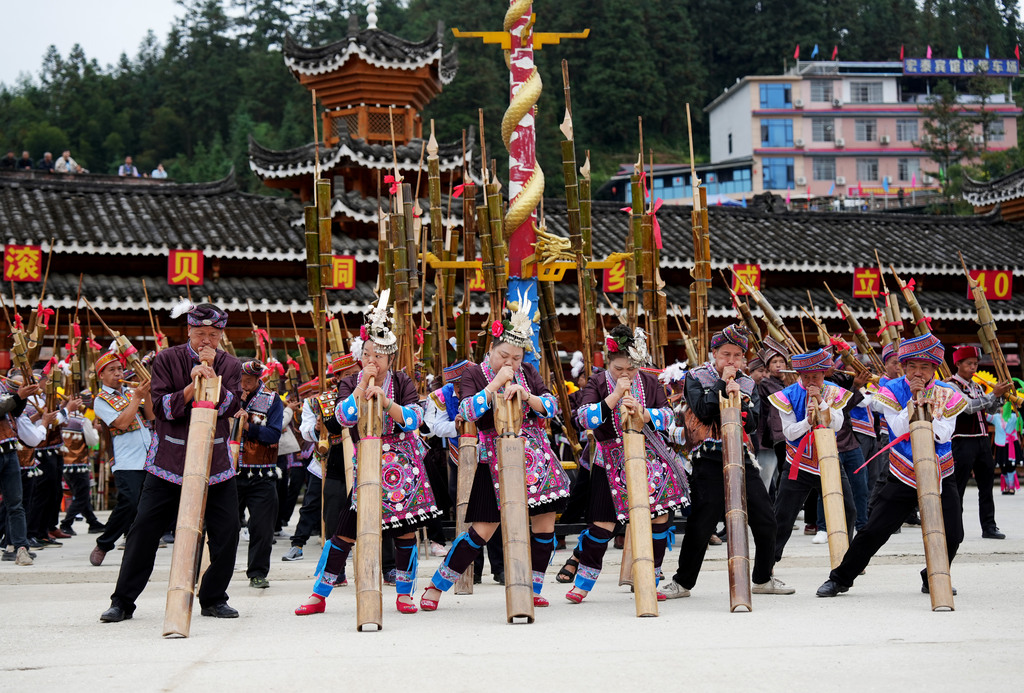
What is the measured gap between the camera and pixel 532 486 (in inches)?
255

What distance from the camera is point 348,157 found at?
1920 centimetres

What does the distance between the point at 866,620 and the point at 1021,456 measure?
Answer: 14.9 metres

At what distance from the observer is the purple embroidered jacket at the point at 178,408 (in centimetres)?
618

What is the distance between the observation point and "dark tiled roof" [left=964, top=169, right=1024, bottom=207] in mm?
23688

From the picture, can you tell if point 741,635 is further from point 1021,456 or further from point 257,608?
point 1021,456

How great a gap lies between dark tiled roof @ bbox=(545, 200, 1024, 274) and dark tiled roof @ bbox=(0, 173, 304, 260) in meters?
4.97

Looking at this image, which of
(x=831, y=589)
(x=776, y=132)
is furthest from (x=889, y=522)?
(x=776, y=132)

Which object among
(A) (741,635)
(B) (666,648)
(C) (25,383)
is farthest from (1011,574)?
(C) (25,383)

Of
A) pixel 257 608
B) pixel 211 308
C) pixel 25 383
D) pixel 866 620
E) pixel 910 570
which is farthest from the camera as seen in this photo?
pixel 25 383

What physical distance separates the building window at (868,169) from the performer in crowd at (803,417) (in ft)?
164

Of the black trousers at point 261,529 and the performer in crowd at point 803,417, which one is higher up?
the performer in crowd at point 803,417

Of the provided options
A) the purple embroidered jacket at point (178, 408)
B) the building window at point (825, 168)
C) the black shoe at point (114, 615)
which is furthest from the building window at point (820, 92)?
the black shoe at point (114, 615)

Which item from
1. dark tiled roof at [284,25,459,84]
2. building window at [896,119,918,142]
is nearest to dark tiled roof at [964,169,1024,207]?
dark tiled roof at [284,25,459,84]

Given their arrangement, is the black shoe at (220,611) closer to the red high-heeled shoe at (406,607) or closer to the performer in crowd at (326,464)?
the performer in crowd at (326,464)
